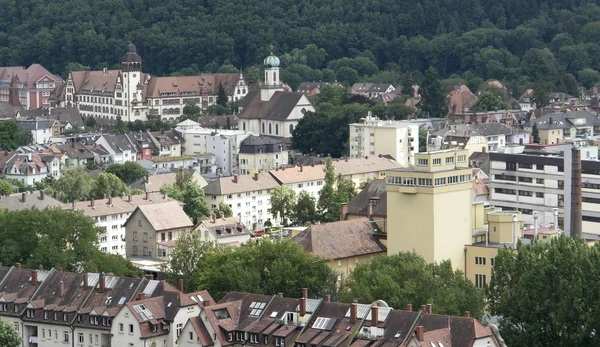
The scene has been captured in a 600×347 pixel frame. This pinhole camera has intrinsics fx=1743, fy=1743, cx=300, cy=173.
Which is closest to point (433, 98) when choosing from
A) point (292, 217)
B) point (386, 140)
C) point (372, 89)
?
point (372, 89)

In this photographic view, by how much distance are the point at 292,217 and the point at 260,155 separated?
73.4 ft

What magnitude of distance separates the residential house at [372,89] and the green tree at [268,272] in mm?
92447

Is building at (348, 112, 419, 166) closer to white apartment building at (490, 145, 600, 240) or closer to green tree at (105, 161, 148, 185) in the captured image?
green tree at (105, 161, 148, 185)

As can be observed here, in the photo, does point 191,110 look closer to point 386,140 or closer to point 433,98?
point 433,98

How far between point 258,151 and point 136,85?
31.6 meters

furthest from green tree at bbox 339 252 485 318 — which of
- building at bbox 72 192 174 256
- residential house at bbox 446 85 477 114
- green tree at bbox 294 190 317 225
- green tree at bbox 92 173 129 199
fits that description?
residential house at bbox 446 85 477 114

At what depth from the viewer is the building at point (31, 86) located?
153750 millimetres

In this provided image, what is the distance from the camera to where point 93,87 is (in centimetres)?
14388

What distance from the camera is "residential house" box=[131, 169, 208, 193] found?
95.1 m

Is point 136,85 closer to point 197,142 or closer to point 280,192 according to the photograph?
point 197,142

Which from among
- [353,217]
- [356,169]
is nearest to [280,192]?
[356,169]

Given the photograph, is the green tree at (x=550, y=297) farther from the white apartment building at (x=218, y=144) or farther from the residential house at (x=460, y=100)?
the residential house at (x=460, y=100)

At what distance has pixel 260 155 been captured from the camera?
111250mm

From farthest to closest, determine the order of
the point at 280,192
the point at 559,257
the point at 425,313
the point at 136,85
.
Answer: the point at 136,85 < the point at 280,192 < the point at 559,257 < the point at 425,313
